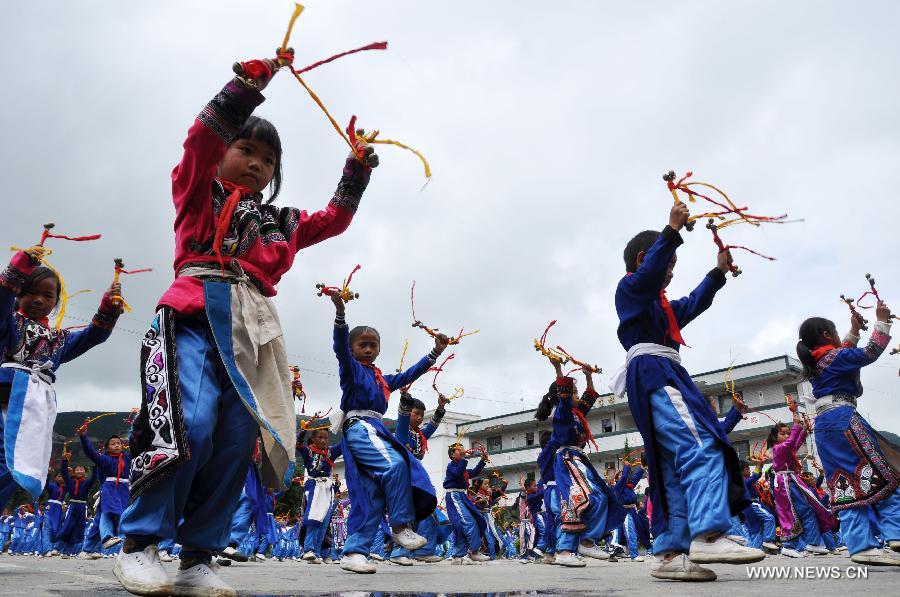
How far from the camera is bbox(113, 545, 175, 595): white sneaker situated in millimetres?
2182

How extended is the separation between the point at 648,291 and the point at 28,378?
12.4 feet

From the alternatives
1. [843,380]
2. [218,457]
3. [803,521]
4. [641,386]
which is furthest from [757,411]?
[218,457]

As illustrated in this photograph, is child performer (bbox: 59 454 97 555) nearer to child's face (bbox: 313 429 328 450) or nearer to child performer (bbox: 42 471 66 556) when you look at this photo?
child performer (bbox: 42 471 66 556)

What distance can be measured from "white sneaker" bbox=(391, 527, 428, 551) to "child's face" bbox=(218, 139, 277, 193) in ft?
10.7

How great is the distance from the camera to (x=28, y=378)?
4465mm

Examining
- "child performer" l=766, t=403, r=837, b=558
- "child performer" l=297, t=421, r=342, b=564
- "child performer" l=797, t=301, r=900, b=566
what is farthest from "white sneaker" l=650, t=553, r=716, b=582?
"child performer" l=297, t=421, r=342, b=564

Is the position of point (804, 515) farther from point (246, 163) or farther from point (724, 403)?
point (724, 403)

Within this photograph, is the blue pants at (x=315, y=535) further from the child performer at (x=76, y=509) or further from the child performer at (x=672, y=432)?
the child performer at (x=672, y=432)

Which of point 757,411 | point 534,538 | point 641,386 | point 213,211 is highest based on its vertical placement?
point 757,411

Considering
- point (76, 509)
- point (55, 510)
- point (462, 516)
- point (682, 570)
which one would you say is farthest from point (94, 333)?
point (55, 510)

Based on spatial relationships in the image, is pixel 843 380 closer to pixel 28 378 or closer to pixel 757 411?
pixel 28 378

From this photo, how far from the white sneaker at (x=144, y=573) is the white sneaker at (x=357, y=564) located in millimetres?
3114

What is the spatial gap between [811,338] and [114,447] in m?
10.7

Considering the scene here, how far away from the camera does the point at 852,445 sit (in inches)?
205
